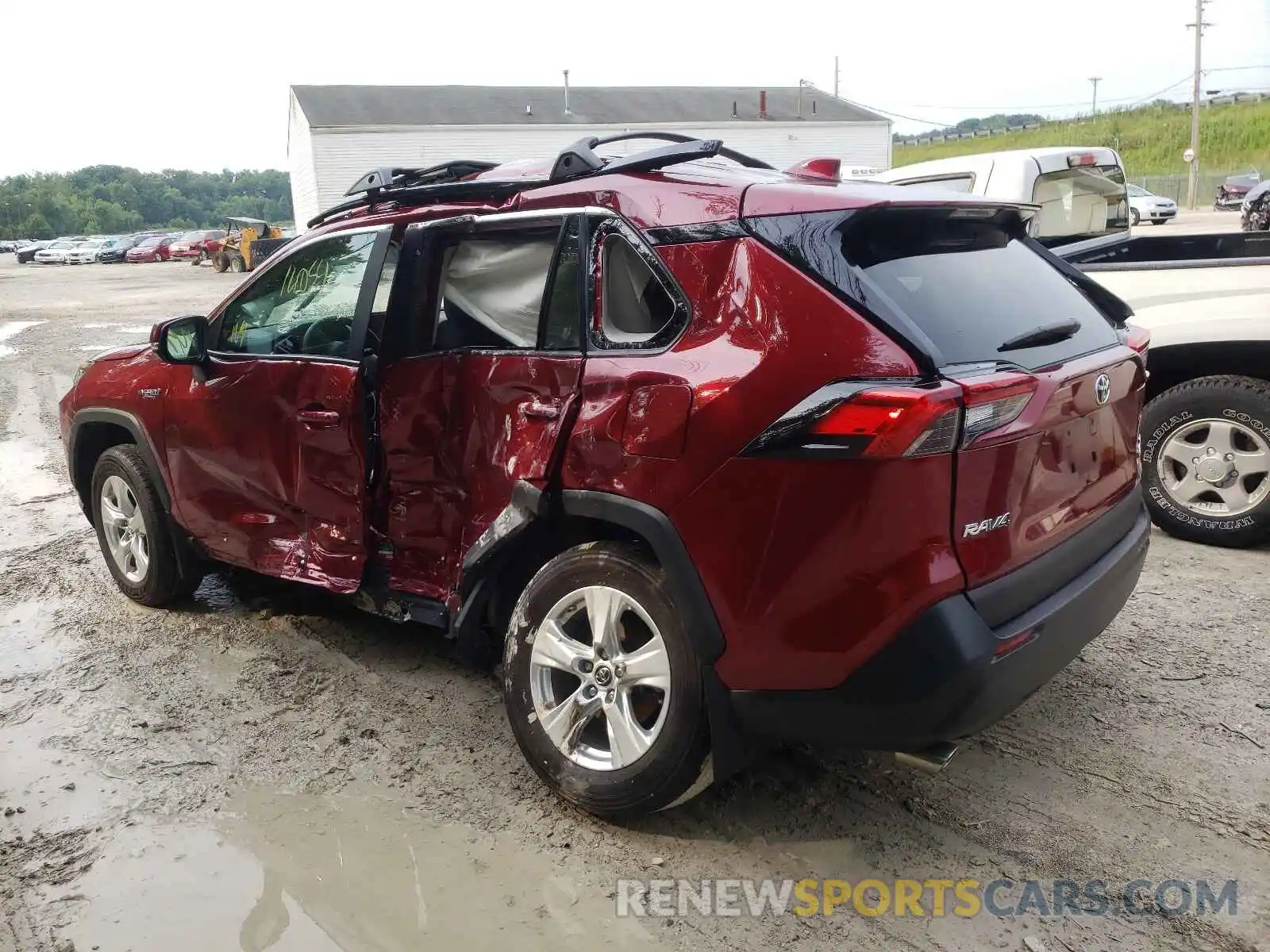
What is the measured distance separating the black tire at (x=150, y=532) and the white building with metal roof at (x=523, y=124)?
111ft

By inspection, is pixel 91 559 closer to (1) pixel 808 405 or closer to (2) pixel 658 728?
(2) pixel 658 728

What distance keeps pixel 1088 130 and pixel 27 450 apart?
68.8 meters

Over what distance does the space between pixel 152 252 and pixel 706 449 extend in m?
51.6

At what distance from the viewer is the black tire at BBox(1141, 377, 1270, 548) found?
16.5 feet

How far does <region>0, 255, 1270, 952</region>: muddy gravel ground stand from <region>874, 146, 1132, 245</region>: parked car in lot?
16.4ft

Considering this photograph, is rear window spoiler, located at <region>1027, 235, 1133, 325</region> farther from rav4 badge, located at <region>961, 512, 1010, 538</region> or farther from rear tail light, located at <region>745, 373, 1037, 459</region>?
rav4 badge, located at <region>961, 512, 1010, 538</region>

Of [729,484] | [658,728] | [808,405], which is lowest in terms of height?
[658,728]

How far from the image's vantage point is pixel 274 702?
3.99 m

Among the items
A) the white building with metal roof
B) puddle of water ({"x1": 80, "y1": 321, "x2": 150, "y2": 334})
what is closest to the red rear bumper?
puddle of water ({"x1": 80, "y1": 321, "x2": 150, "y2": 334})

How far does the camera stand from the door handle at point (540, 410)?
3.17 metres

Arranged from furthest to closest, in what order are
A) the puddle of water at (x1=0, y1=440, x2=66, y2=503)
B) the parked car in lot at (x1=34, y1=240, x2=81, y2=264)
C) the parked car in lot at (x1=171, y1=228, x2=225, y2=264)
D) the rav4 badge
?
1. the parked car in lot at (x1=34, y1=240, x2=81, y2=264)
2. the parked car in lot at (x1=171, y1=228, x2=225, y2=264)
3. the puddle of water at (x1=0, y1=440, x2=66, y2=503)
4. the rav4 badge

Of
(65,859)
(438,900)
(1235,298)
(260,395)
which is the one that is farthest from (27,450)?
(1235,298)

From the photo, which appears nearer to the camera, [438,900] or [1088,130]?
[438,900]

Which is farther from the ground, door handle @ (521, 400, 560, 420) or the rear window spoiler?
the rear window spoiler
